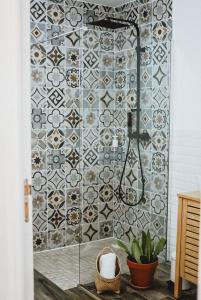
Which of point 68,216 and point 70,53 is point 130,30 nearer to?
point 70,53

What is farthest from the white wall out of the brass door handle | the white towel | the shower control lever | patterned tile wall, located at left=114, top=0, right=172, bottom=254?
the brass door handle

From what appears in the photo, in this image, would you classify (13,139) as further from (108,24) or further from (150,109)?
(108,24)

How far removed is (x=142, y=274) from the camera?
3.10 meters

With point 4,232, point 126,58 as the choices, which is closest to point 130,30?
point 126,58

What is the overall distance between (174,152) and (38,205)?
1378 millimetres

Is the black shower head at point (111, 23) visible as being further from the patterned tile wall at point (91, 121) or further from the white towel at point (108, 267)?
the white towel at point (108, 267)

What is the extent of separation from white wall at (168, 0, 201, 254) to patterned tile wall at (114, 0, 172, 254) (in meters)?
0.07

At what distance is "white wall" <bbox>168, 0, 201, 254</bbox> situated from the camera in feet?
10.8

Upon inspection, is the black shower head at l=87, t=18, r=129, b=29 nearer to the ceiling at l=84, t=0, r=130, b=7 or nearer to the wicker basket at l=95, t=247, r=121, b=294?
the ceiling at l=84, t=0, r=130, b=7

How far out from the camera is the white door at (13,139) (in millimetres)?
1326

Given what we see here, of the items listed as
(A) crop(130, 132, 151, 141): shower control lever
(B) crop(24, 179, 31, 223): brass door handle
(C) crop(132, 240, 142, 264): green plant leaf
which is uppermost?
(A) crop(130, 132, 151, 141): shower control lever

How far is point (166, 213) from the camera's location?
3.61 m

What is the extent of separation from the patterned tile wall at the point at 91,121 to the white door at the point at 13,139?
2.06 metres

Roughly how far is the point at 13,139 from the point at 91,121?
7.30 feet
